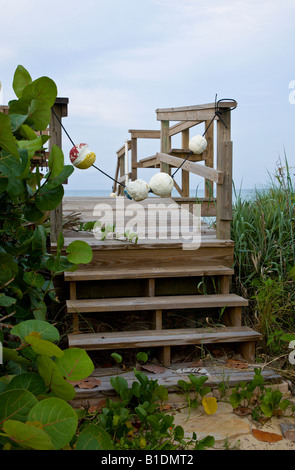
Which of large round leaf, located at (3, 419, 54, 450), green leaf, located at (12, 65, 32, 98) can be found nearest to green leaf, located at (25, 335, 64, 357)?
large round leaf, located at (3, 419, 54, 450)

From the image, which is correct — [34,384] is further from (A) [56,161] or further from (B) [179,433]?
(B) [179,433]

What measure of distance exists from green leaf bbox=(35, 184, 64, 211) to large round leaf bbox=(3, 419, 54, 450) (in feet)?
2.75

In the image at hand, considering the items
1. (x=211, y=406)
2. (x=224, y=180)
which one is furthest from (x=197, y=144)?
(x=211, y=406)

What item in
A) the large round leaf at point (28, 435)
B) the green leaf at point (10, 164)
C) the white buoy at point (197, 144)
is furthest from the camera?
the white buoy at point (197, 144)

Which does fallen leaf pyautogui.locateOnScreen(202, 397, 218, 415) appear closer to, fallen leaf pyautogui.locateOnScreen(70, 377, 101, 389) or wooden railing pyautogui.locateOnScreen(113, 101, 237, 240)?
fallen leaf pyautogui.locateOnScreen(70, 377, 101, 389)

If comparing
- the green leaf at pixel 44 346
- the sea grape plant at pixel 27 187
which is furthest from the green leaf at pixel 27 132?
the green leaf at pixel 44 346

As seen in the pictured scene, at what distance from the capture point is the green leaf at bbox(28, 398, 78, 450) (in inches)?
46.6

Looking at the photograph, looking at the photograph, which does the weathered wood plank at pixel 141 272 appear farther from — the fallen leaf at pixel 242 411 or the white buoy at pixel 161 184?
the fallen leaf at pixel 242 411

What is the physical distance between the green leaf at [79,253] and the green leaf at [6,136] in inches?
21.8

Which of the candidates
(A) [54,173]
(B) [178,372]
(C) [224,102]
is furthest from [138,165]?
(A) [54,173]

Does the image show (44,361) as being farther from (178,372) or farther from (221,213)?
(221,213)

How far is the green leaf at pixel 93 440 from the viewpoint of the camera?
1355mm

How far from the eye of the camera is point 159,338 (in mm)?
2855

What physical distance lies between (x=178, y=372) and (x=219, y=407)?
333 mm
